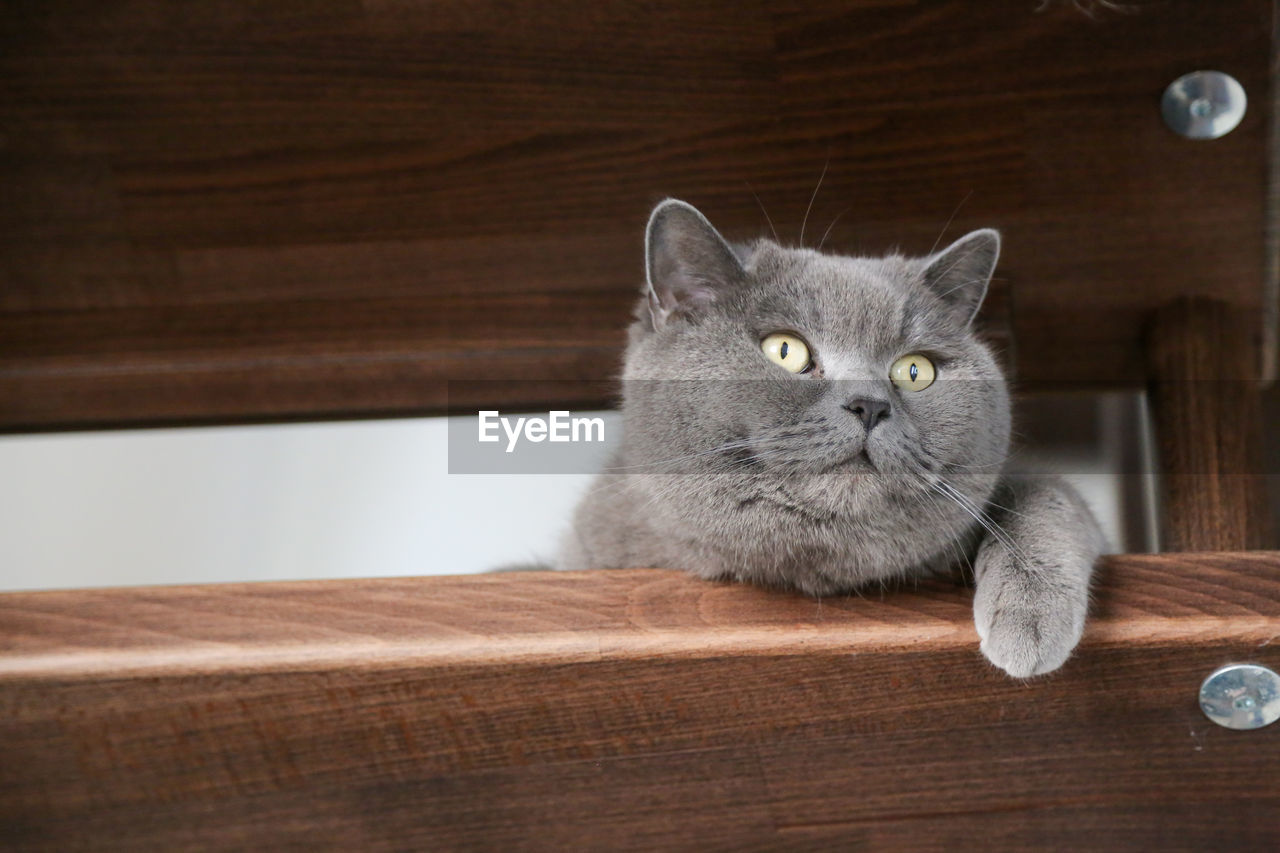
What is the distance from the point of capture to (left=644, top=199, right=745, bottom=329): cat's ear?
0.92 meters

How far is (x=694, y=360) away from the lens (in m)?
0.94

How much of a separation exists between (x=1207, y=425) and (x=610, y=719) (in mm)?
846

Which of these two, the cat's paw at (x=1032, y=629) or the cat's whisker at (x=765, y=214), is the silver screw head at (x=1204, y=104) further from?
the cat's paw at (x=1032, y=629)

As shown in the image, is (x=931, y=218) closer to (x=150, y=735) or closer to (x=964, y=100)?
(x=964, y=100)

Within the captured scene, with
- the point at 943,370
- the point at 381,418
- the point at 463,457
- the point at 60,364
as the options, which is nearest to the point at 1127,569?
the point at 943,370

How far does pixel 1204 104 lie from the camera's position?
101 centimetres

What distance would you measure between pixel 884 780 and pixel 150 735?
0.57m

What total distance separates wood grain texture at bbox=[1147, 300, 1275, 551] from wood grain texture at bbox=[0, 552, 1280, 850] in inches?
15.5

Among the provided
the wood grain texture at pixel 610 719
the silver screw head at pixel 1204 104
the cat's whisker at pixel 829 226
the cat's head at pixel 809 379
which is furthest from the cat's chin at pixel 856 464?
the silver screw head at pixel 1204 104

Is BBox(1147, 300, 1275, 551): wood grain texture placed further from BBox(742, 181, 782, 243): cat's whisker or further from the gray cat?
BBox(742, 181, 782, 243): cat's whisker

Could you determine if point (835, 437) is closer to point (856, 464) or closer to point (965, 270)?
point (856, 464)

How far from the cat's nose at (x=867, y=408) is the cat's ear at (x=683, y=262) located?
19 cm

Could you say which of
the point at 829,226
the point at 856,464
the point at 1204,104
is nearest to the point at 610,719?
the point at 856,464

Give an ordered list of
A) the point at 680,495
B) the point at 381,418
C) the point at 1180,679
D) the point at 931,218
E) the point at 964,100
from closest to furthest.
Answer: the point at 1180,679 < the point at 680,495 < the point at 964,100 < the point at 931,218 < the point at 381,418
